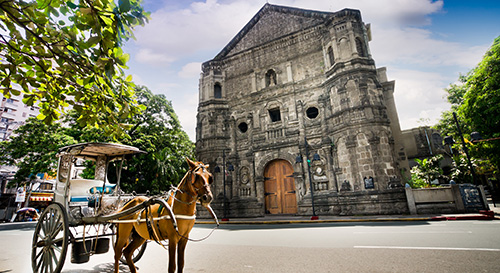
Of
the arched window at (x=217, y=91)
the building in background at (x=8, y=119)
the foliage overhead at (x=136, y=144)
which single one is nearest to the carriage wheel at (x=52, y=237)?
the foliage overhead at (x=136, y=144)

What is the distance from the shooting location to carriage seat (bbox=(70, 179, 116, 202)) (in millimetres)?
4727

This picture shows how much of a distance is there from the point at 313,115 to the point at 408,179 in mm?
6943

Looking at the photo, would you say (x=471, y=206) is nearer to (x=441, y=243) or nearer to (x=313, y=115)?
(x=441, y=243)

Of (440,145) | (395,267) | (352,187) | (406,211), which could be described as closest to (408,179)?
(406,211)

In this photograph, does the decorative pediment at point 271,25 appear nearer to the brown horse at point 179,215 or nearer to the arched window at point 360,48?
the arched window at point 360,48

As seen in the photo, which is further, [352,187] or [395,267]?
[352,187]

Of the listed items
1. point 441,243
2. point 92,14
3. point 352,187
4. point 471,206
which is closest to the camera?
point 92,14

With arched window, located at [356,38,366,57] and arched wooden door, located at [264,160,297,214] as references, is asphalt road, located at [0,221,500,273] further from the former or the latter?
arched window, located at [356,38,366,57]

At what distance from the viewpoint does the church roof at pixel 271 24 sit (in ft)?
56.8

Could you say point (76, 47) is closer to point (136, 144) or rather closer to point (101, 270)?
point (101, 270)

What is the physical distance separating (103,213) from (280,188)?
485 inches

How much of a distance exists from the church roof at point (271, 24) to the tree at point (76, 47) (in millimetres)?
16189

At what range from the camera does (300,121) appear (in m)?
15.8

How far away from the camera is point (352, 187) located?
1306 centimetres
